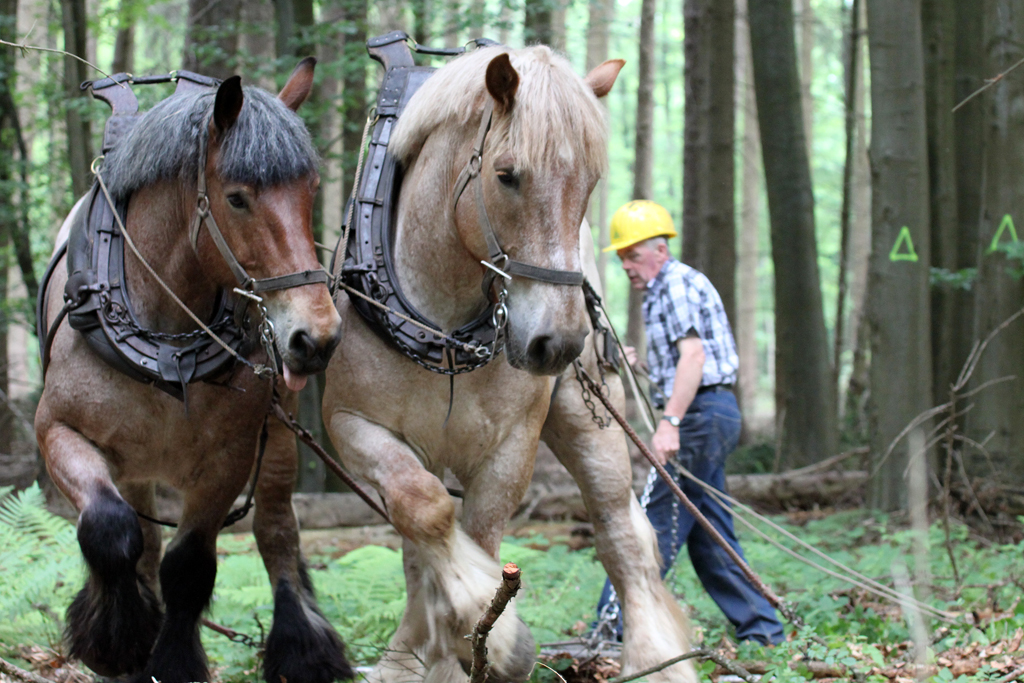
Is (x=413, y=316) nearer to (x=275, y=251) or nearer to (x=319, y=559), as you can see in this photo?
(x=275, y=251)

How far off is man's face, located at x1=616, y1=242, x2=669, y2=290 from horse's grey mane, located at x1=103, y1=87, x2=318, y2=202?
230 centimetres

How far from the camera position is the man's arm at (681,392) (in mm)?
5070

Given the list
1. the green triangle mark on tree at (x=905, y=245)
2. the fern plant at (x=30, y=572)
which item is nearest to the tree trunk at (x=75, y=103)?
the fern plant at (x=30, y=572)

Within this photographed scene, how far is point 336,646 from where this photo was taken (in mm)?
4156

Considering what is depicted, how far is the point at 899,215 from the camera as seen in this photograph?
24.1 ft

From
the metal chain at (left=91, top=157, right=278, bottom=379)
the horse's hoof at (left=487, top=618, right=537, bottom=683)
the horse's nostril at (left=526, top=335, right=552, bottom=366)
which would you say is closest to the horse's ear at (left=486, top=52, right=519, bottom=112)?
the horse's nostril at (left=526, top=335, right=552, bottom=366)

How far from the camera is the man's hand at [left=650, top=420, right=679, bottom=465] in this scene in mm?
5051

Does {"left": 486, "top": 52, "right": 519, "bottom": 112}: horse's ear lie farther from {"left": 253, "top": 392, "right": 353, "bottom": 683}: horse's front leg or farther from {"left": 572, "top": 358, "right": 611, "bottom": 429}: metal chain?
{"left": 253, "top": 392, "right": 353, "bottom": 683}: horse's front leg

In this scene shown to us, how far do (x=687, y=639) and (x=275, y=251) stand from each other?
2.11 m

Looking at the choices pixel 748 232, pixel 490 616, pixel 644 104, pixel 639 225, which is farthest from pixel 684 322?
pixel 748 232

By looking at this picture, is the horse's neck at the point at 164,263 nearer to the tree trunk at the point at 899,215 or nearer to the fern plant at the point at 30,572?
the fern plant at the point at 30,572

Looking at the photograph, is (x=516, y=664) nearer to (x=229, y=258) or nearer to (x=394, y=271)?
(x=394, y=271)

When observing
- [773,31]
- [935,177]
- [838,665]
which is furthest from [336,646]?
[773,31]

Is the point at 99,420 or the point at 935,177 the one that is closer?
the point at 99,420
